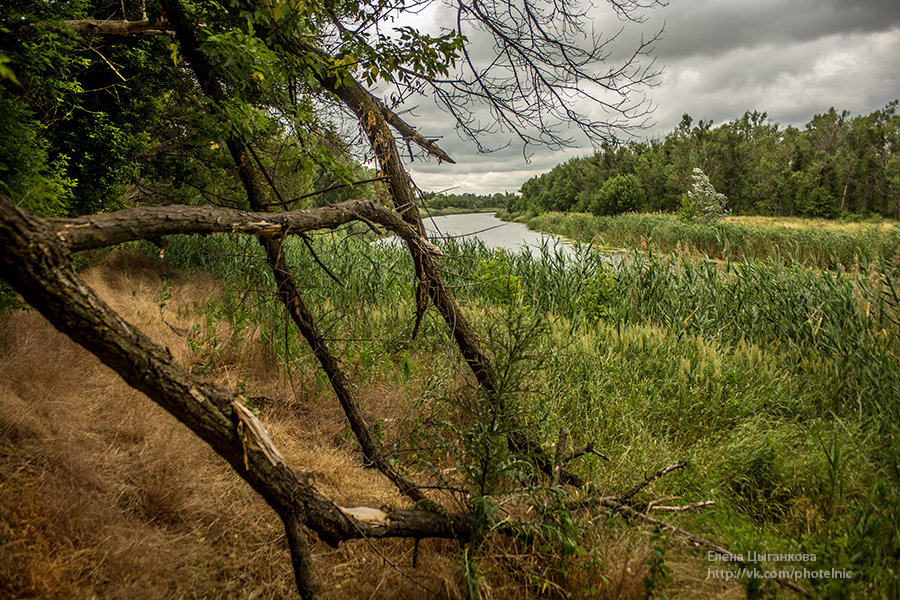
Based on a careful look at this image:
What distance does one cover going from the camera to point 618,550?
207 cm

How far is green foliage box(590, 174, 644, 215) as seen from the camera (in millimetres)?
46250

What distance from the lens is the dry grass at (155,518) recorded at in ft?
5.93

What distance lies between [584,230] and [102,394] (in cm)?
2820

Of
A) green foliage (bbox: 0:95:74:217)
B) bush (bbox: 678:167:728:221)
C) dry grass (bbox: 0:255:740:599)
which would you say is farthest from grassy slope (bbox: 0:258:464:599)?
bush (bbox: 678:167:728:221)

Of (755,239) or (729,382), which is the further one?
(755,239)

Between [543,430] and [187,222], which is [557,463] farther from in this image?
[187,222]

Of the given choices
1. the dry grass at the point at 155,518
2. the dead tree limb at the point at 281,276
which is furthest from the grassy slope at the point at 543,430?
the dead tree limb at the point at 281,276

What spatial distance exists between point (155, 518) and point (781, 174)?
6070 centimetres

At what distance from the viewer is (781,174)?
47.6m

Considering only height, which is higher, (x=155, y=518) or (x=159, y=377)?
(x=159, y=377)

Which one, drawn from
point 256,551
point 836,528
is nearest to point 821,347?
point 836,528

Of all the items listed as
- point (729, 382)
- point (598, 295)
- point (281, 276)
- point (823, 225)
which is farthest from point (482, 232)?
point (823, 225)

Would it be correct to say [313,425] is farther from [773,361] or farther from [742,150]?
[742,150]

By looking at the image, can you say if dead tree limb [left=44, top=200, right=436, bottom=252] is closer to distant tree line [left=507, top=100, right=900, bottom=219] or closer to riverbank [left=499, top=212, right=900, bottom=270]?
riverbank [left=499, top=212, right=900, bottom=270]
